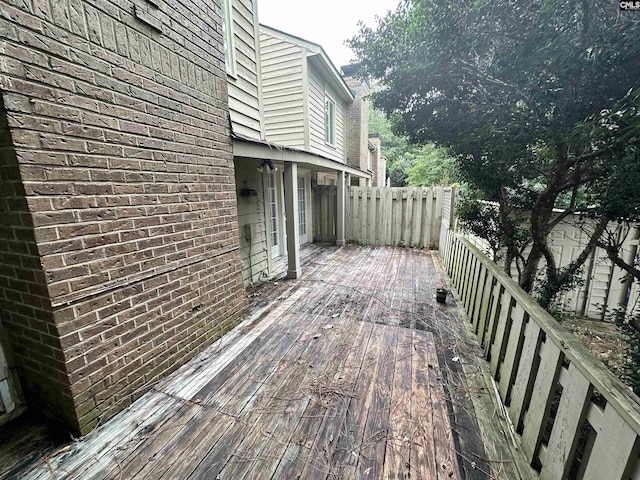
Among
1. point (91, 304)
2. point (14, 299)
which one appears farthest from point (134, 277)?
point (14, 299)

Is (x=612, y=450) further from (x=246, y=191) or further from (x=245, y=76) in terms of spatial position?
(x=245, y=76)

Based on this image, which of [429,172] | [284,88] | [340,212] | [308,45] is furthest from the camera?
[429,172]

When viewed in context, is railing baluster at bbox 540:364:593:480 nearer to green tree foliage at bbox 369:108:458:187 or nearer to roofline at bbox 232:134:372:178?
roofline at bbox 232:134:372:178

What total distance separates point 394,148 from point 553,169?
70.1 feet

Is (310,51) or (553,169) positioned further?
(310,51)

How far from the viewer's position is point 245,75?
4.23 meters

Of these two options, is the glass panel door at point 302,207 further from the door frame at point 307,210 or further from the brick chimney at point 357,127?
the brick chimney at point 357,127

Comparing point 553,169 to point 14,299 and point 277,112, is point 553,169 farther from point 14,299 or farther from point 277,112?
point 277,112

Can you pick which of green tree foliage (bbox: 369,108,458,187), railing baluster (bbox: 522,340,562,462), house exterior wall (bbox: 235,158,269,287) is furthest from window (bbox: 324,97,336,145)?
railing baluster (bbox: 522,340,562,462)

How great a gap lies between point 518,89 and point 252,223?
12.9 feet

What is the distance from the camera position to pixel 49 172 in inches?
59.7

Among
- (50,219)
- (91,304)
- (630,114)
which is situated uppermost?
(630,114)

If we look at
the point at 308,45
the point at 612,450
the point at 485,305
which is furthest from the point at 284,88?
the point at 612,450

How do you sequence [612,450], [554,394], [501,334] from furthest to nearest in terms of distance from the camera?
[501,334]
[554,394]
[612,450]
